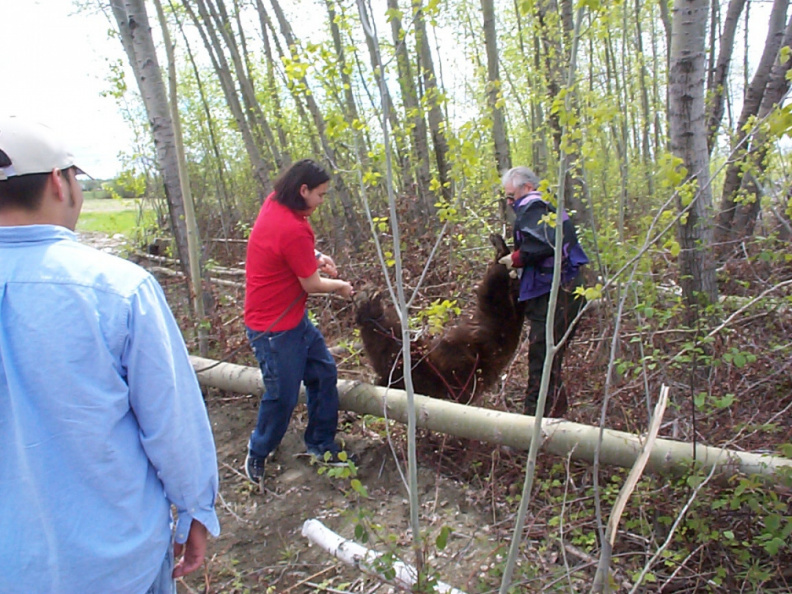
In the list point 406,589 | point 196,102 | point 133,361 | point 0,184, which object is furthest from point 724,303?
point 196,102

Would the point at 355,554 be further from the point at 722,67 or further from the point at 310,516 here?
the point at 722,67

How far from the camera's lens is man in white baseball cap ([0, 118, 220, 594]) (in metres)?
1.46

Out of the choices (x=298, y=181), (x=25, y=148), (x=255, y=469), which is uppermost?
(x=25, y=148)

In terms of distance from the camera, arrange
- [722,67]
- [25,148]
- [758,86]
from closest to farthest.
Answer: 1. [25,148]
2. [758,86]
3. [722,67]

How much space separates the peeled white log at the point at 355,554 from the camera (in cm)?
264

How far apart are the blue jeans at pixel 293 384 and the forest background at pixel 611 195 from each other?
879mm

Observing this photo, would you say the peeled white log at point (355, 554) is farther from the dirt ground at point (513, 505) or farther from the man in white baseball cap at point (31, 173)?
the man in white baseball cap at point (31, 173)

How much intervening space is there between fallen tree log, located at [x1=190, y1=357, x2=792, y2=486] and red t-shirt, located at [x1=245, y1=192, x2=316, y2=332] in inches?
37.3

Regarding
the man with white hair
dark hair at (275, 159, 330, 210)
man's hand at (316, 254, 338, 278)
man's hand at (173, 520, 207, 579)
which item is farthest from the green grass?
man's hand at (173, 520, 207, 579)

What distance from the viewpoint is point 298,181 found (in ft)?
12.3

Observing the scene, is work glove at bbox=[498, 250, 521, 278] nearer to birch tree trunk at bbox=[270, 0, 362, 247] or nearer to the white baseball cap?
the white baseball cap

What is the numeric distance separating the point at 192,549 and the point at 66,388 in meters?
0.74

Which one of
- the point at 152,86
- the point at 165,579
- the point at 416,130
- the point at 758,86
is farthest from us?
the point at 416,130

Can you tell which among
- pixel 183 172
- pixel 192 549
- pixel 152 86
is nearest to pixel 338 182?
pixel 152 86
